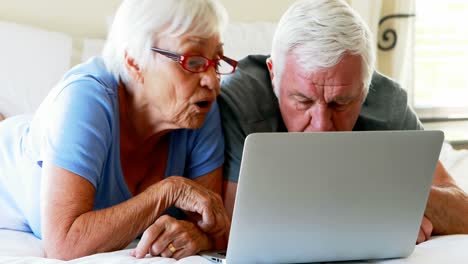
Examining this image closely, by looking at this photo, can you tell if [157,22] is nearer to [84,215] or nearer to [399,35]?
[84,215]

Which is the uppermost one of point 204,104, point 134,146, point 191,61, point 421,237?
point 191,61

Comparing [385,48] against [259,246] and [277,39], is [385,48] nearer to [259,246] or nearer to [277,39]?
[277,39]

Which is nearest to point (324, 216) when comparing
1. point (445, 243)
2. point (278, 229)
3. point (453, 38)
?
point (278, 229)

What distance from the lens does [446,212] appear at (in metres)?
1.59

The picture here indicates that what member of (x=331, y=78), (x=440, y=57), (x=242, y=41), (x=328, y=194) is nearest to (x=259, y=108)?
(x=331, y=78)

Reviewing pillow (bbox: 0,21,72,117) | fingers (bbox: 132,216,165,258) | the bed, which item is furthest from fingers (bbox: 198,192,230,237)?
pillow (bbox: 0,21,72,117)

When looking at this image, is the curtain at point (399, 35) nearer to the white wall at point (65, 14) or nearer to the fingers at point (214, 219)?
the white wall at point (65, 14)

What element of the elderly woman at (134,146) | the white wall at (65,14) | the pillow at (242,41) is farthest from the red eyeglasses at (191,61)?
the white wall at (65,14)

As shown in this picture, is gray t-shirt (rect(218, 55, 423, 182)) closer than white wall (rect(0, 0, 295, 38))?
Yes

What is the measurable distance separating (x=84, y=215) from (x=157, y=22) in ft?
1.39

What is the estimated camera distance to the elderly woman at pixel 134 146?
1.38 meters

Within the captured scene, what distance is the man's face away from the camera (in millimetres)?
1558

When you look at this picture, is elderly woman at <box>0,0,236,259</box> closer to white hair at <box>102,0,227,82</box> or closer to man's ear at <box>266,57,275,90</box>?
white hair at <box>102,0,227,82</box>

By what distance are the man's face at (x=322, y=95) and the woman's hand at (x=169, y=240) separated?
369 millimetres
